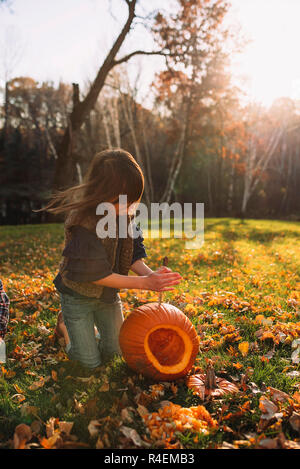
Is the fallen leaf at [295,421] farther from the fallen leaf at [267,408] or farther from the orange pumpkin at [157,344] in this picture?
the orange pumpkin at [157,344]

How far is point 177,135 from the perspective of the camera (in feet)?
68.2

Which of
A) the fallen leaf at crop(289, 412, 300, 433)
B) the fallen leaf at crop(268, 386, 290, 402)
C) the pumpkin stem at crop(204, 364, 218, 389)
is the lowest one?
the fallen leaf at crop(289, 412, 300, 433)

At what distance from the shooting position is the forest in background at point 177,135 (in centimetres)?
1467

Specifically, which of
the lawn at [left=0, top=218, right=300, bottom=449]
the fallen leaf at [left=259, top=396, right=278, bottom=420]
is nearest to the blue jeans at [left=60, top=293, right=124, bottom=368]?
the lawn at [left=0, top=218, right=300, bottom=449]

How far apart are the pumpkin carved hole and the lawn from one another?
17cm

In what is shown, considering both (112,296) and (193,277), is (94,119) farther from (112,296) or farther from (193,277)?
(112,296)

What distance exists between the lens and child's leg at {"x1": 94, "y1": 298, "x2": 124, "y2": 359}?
2848 millimetres

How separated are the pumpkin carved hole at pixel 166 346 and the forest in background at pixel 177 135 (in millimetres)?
10679

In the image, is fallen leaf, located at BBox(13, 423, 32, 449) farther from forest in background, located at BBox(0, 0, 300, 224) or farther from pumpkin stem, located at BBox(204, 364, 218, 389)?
forest in background, located at BBox(0, 0, 300, 224)

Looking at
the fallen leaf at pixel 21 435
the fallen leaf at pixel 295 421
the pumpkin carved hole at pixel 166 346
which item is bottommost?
the fallen leaf at pixel 21 435

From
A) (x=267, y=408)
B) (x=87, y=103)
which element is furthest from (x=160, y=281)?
(x=87, y=103)

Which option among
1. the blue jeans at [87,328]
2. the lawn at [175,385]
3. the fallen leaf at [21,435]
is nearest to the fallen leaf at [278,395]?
the lawn at [175,385]
